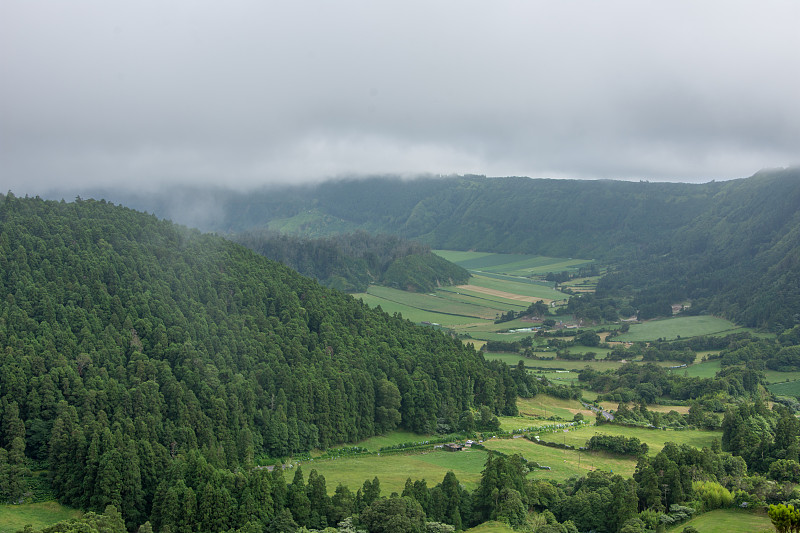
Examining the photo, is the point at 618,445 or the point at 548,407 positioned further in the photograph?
the point at 548,407

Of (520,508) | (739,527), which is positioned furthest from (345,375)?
(739,527)

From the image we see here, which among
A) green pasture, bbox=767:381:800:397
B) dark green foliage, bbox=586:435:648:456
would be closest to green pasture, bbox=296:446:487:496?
dark green foliage, bbox=586:435:648:456

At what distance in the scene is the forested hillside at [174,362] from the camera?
2781 inches

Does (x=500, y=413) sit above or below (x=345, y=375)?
below

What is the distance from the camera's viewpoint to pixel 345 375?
3922 inches

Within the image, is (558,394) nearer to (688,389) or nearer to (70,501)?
(688,389)

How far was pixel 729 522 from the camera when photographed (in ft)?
210

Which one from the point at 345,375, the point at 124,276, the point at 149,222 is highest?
the point at 149,222

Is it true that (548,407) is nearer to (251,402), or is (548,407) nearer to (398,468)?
(398,468)

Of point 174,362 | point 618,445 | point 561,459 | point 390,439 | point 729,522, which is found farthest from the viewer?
point 390,439

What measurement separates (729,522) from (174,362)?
62093 millimetres

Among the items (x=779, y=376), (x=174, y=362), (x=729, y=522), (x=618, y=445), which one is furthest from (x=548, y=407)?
(x=779, y=376)

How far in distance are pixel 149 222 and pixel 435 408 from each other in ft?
177

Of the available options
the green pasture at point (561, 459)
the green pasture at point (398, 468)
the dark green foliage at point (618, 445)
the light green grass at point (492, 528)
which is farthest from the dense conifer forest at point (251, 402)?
the green pasture at point (398, 468)
